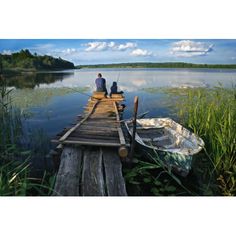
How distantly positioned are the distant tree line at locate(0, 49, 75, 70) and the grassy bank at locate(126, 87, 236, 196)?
1002mm

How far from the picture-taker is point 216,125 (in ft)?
9.77

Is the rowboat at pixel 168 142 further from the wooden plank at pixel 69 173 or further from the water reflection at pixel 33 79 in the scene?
the water reflection at pixel 33 79

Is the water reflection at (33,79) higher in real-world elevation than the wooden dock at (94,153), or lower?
higher

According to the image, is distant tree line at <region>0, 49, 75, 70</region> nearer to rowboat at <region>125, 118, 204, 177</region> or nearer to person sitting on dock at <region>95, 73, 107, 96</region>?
person sitting on dock at <region>95, 73, 107, 96</region>

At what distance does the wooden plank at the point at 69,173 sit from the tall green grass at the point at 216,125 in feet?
4.04

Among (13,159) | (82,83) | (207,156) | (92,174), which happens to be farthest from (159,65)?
(13,159)

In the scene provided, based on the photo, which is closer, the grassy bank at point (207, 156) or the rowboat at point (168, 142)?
the grassy bank at point (207, 156)

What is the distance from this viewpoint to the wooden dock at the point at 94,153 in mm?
2453

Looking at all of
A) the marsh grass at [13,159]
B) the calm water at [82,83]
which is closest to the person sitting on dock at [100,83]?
the calm water at [82,83]

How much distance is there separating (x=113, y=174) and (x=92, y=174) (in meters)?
0.20

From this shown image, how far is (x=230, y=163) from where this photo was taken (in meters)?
2.70

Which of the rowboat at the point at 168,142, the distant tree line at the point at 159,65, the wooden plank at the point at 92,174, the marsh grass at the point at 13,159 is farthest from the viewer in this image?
the rowboat at the point at 168,142
